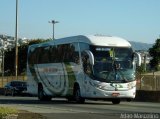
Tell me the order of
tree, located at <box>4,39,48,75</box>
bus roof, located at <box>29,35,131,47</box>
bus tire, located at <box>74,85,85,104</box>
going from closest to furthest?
1. bus roof, located at <box>29,35,131,47</box>
2. bus tire, located at <box>74,85,85,104</box>
3. tree, located at <box>4,39,48,75</box>

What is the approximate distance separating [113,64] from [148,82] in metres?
11.7

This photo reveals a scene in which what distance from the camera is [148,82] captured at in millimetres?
38969

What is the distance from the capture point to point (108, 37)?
29.3 m

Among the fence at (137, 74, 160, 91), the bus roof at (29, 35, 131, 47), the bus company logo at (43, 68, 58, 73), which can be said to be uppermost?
the bus roof at (29, 35, 131, 47)

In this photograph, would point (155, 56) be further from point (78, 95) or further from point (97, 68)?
point (97, 68)

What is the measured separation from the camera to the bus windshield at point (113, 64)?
27703 millimetres

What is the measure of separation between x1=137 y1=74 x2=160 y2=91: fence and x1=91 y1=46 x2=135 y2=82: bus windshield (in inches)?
369

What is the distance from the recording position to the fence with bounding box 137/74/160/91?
124ft

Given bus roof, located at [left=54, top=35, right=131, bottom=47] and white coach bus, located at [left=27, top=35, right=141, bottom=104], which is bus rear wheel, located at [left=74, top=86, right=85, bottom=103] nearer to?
white coach bus, located at [left=27, top=35, right=141, bottom=104]

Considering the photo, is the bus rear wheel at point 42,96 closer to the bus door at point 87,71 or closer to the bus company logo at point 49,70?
the bus company logo at point 49,70

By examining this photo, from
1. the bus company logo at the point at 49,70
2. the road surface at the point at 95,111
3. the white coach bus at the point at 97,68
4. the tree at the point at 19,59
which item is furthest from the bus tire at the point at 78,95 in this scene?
the tree at the point at 19,59

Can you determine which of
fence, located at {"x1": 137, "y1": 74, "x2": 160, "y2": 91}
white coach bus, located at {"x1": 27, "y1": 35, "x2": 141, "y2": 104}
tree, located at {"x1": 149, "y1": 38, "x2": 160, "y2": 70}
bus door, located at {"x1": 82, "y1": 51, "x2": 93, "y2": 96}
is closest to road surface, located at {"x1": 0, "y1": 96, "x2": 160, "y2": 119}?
bus door, located at {"x1": 82, "y1": 51, "x2": 93, "y2": 96}

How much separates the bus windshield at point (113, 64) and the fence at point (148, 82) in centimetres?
937

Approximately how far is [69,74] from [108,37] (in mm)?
3230
